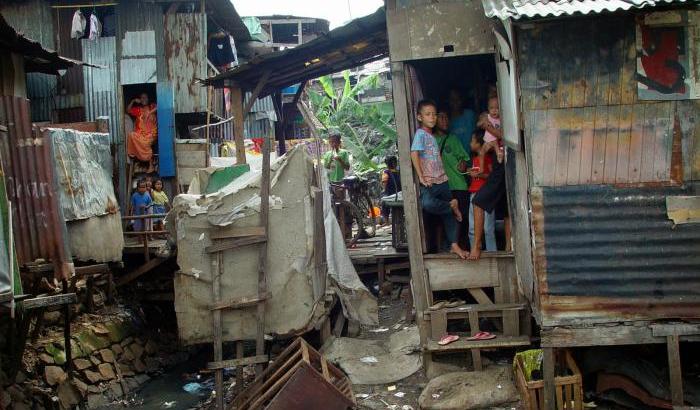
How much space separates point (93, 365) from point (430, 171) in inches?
222

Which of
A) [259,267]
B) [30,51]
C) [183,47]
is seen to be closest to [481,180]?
[259,267]

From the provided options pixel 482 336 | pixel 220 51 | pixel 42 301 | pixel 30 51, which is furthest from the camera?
pixel 220 51

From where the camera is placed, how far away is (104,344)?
402 inches

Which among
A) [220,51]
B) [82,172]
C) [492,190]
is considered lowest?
[492,190]

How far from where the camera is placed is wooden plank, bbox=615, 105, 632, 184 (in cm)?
573

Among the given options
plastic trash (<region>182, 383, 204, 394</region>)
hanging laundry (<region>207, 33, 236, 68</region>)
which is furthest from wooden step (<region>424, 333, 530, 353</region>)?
hanging laundry (<region>207, 33, 236, 68</region>)

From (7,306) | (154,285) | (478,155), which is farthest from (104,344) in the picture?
(478,155)

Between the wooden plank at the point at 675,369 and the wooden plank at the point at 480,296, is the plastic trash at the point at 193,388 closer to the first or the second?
the wooden plank at the point at 480,296

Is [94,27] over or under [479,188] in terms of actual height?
over

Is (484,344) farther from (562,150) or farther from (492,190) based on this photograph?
(562,150)

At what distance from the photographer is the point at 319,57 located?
32.9ft

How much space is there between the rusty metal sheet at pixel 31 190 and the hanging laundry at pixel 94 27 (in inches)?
296

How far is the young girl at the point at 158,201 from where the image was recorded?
48.2 feet

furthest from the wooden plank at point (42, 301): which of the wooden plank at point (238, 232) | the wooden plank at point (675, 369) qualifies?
the wooden plank at point (675, 369)
